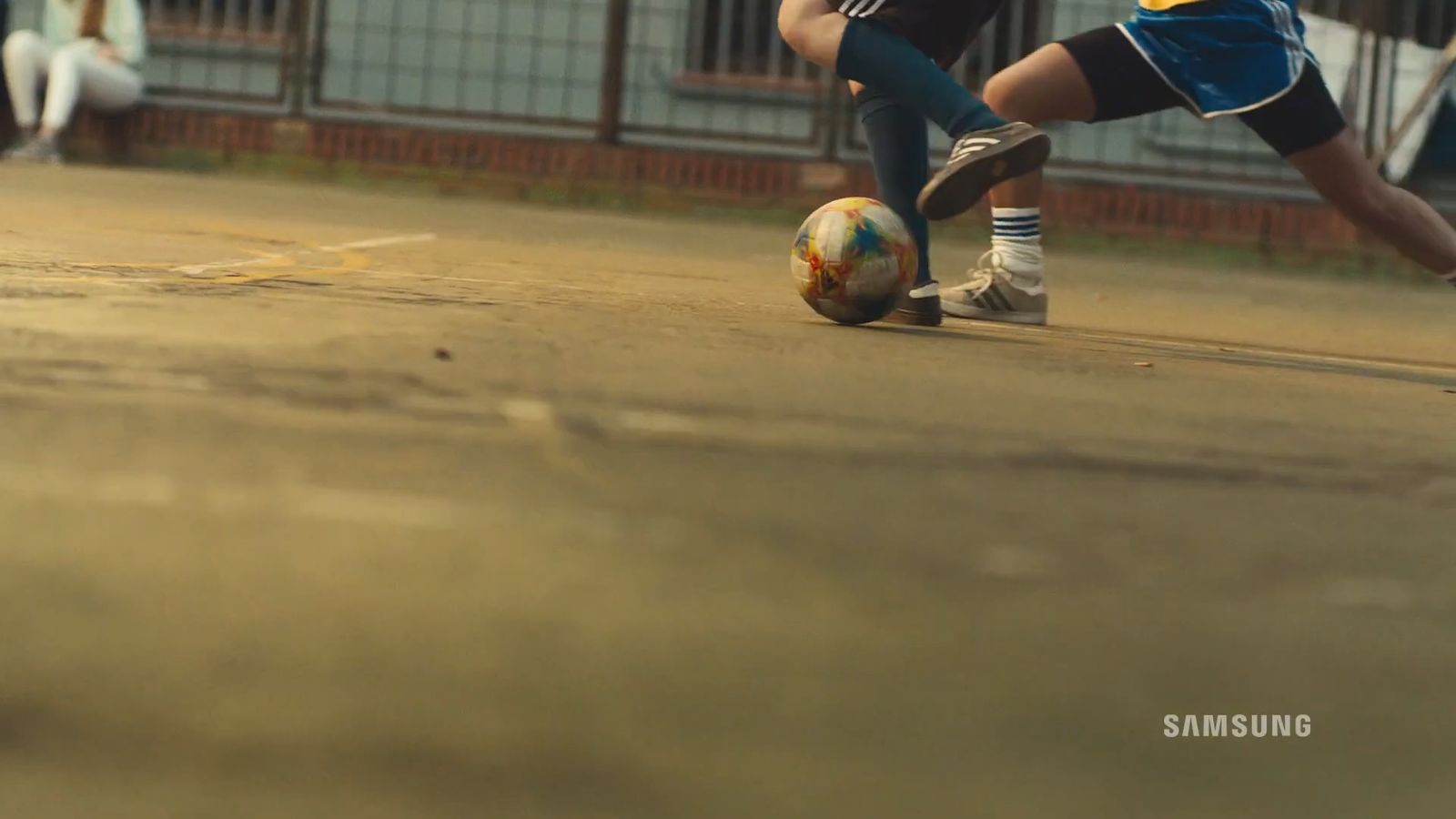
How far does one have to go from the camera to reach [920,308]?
406 centimetres

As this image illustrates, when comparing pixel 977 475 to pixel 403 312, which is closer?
pixel 977 475

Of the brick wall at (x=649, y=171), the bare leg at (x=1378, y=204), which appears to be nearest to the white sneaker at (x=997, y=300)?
the bare leg at (x=1378, y=204)

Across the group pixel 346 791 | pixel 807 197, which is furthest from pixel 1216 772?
pixel 807 197

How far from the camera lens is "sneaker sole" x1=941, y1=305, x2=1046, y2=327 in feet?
14.8

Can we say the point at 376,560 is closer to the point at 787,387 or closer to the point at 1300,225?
the point at 787,387

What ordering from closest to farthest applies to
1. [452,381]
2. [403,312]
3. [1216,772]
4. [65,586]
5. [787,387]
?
[1216,772] < [65,586] < [452,381] < [787,387] < [403,312]

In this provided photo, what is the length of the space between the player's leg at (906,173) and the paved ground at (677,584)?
104cm

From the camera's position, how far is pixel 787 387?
8.90 feet

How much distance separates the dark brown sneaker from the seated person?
701cm

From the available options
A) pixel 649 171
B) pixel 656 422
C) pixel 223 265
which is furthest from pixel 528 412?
pixel 649 171

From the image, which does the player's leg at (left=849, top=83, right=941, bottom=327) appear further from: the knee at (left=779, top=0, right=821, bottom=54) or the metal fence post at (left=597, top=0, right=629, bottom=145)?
the metal fence post at (left=597, top=0, right=629, bottom=145)

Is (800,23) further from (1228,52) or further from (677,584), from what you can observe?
(677,584)

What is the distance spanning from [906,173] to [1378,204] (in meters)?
1.04

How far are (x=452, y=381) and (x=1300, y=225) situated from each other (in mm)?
7913
